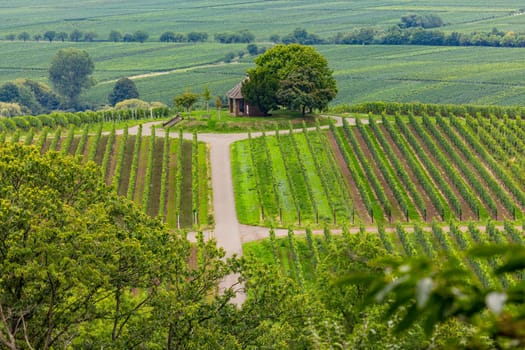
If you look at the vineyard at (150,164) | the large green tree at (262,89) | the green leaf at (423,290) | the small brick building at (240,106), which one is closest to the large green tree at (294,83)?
the large green tree at (262,89)

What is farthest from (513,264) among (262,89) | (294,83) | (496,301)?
(262,89)

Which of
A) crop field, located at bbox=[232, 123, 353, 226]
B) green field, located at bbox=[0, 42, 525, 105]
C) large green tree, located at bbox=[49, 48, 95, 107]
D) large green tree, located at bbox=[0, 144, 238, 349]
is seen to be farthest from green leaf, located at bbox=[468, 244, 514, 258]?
large green tree, located at bbox=[49, 48, 95, 107]

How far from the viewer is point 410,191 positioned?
6894 cm

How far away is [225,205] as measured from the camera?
223 feet

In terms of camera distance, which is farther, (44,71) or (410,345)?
(44,71)

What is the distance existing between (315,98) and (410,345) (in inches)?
2386

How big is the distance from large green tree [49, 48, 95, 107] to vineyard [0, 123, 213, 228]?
238 feet

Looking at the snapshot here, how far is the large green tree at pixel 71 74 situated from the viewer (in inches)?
6319

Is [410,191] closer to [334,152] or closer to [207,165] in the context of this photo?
[334,152]

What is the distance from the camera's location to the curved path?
59250 millimetres

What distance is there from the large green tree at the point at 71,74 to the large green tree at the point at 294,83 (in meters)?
77.0

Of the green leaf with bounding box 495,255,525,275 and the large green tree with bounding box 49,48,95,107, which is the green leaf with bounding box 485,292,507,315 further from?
the large green tree with bounding box 49,48,95,107

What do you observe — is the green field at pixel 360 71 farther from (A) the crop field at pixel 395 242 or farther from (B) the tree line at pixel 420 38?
(A) the crop field at pixel 395 242

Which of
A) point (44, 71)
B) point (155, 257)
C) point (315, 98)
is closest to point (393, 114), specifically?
point (315, 98)
